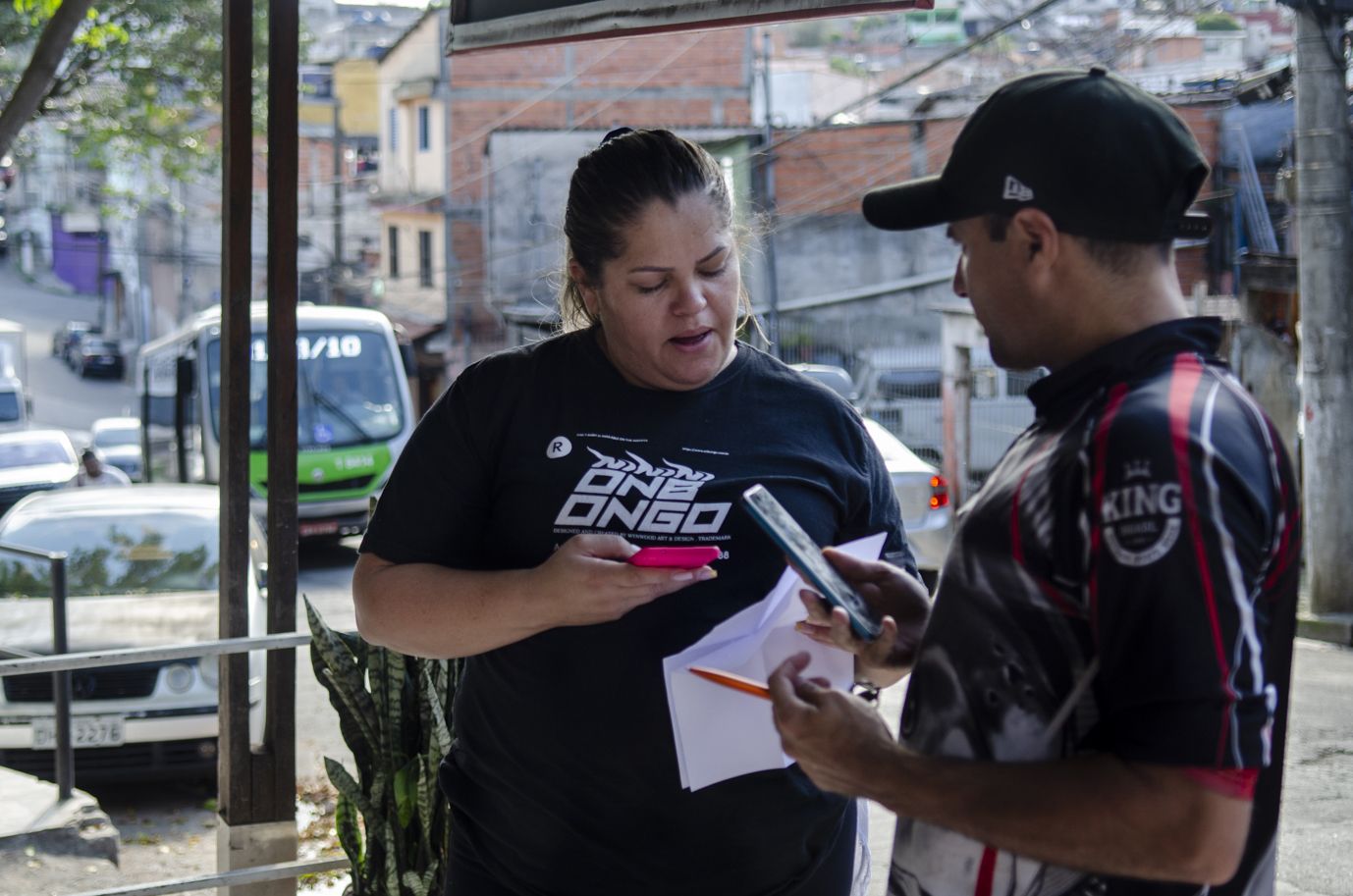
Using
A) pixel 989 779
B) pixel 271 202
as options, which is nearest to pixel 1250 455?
pixel 989 779

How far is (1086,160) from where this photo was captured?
152cm

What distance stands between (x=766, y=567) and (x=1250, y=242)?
22919 mm

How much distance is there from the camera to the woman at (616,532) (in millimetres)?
2309

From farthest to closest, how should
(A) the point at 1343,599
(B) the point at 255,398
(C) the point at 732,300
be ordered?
(B) the point at 255,398
(A) the point at 1343,599
(C) the point at 732,300

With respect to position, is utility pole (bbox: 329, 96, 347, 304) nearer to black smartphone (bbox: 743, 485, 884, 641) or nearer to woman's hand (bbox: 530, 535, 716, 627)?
woman's hand (bbox: 530, 535, 716, 627)

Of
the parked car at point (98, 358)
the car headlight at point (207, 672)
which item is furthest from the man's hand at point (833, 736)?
the parked car at point (98, 358)

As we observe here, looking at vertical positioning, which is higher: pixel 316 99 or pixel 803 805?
pixel 316 99

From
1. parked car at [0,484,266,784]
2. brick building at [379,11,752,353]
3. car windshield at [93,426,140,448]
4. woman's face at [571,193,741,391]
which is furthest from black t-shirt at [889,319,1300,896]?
brick building at [379,11,752,353]

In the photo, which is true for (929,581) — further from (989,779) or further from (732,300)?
(989,779)

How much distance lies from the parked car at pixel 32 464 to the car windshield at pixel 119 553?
8.25 m

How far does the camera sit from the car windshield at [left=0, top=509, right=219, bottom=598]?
8.80 meters

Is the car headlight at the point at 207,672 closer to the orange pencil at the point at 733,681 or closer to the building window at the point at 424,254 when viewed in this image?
the orange pencil at the point at 733,681

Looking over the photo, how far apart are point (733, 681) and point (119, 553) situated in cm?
812

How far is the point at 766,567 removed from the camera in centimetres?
238
